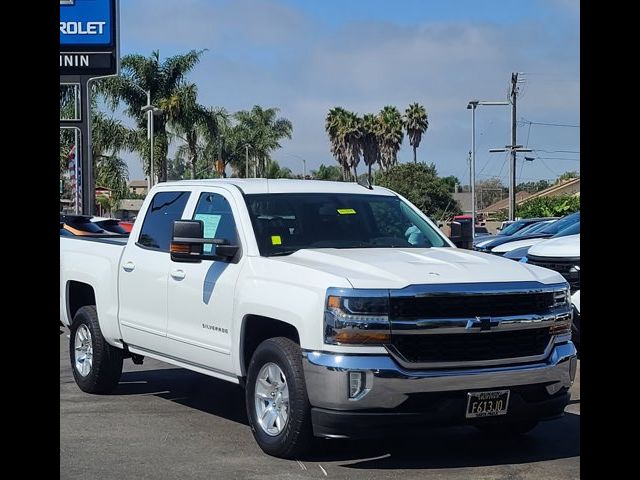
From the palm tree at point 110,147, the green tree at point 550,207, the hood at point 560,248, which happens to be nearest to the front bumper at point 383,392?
the hood at point 560,248

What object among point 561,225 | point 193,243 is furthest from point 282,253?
point 561,225

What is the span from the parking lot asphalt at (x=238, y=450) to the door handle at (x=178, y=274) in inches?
46.7

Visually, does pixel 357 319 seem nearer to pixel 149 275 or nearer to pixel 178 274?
pixel 178 274

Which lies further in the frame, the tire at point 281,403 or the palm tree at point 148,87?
the palm tree at point 148,87

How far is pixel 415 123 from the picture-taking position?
70625 millimetres

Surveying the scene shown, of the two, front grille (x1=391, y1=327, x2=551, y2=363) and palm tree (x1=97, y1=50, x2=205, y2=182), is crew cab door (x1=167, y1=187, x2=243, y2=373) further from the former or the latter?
palm tree (x1=97, y1=50, x2=205, y2=182)

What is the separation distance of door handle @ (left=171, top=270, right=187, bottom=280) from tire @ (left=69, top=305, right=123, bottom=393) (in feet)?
5.13

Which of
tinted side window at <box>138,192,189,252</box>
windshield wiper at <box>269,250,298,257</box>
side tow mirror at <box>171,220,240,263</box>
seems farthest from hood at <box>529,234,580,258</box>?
side tow mirror at <box>171,220,240,263</box>

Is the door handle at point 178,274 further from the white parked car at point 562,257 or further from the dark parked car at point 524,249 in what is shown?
the dark parked car at point 524,249

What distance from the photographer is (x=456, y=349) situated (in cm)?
627

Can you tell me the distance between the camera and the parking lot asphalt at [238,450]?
6387 mm

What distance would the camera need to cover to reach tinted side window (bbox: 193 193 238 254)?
7.59m
